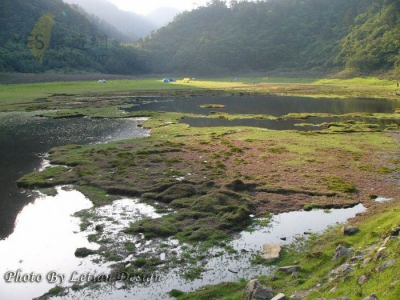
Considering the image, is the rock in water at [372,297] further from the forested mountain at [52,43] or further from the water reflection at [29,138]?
the forested mountain at [52,43]

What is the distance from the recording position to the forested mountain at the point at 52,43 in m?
130

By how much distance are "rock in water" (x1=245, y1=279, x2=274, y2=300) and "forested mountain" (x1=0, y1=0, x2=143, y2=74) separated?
126592mm

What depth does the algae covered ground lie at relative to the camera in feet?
45.0

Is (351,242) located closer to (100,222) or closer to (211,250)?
(211,250)

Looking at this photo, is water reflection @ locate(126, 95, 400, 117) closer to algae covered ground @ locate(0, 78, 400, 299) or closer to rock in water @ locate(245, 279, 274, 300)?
algae covered ground @ locate(0, 78, 400, 299)

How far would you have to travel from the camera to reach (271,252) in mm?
13508

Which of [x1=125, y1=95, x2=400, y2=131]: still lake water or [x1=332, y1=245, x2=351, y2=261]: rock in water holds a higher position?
[x1=125, y1=95, x2=400, y2=131]: still lake water

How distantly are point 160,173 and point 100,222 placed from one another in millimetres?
7304

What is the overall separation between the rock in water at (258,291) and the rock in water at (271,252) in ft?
8.49

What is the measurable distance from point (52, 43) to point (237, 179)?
5792 inches
